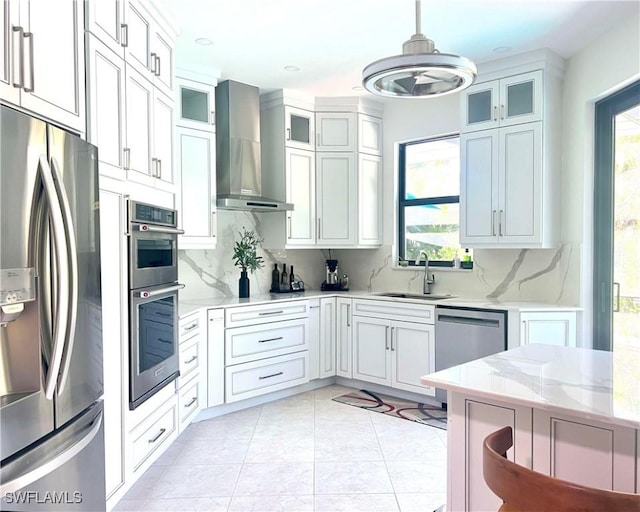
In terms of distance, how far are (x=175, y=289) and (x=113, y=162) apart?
0.94 meters

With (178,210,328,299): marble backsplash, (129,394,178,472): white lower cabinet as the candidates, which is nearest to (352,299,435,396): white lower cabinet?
(178,210,328,299): marble backsplash

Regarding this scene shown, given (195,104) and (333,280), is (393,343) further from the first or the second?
(195,104)

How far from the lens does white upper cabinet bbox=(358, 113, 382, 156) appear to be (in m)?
4.77

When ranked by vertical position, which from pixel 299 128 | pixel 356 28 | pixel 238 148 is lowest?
pixel 238 148

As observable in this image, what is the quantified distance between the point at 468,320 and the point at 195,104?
2.79 metres

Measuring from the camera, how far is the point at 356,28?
10.5 feet

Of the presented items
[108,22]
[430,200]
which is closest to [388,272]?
[430,200]

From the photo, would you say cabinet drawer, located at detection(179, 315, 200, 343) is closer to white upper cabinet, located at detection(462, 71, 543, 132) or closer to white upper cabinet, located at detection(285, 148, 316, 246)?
white upper cabinet, located at detection(285, 148, 316, 246)

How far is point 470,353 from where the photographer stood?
371 centimetres

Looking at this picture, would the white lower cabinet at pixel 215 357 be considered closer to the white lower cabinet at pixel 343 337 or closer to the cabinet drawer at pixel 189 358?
the cabinet drawer at pixel 189 358

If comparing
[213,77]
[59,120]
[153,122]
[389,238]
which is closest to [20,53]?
[59,120]

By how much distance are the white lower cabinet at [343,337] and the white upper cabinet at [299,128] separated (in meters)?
1.53

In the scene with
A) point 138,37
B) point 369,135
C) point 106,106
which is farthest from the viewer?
point 369,135

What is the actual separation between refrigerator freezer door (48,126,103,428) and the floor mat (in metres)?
2.51
